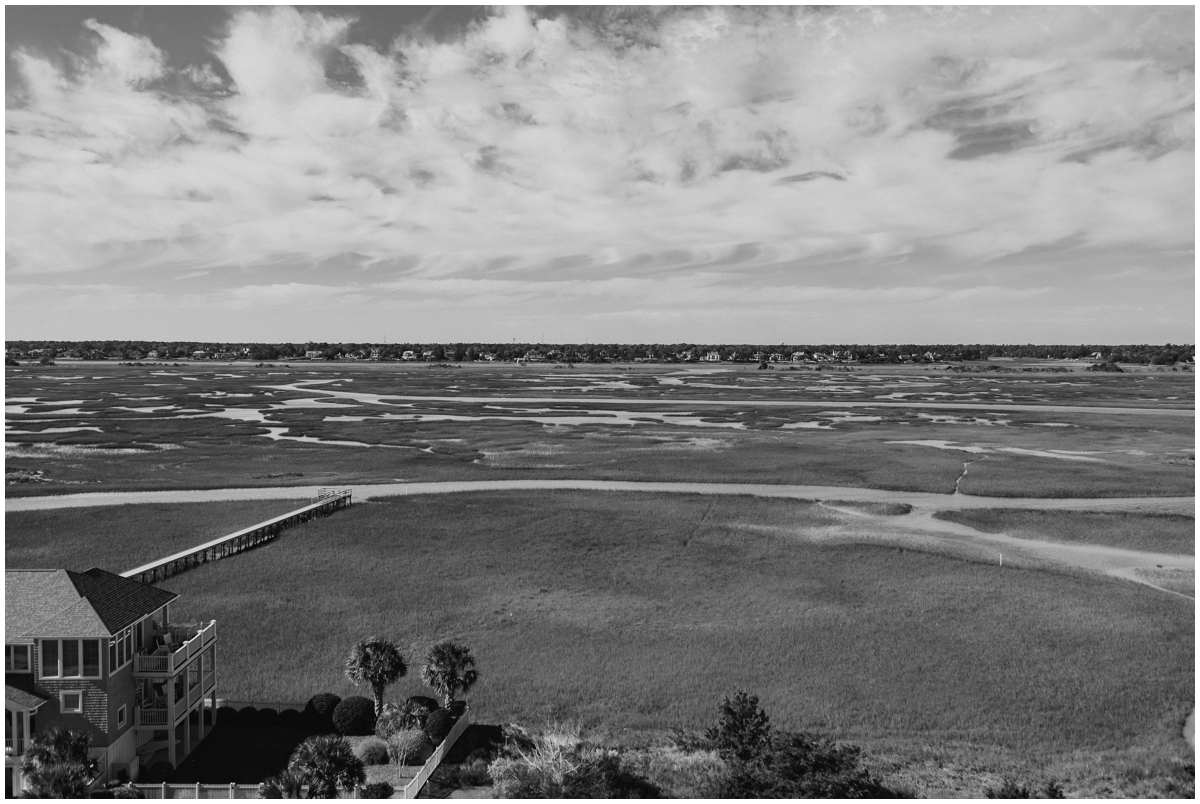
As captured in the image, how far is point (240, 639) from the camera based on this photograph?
34.6 metres

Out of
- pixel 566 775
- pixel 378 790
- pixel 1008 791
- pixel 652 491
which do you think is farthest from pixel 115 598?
pixel 652 491

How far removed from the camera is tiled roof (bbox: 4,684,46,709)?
22.3 metres

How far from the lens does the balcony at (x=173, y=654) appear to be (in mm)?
24688

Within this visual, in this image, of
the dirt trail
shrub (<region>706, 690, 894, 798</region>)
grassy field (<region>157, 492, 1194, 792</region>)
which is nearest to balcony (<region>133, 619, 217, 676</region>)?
grassy field (<region>157, 492, 1194, 792</region>)

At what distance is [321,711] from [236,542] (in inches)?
941

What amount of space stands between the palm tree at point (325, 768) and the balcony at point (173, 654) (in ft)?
17.6

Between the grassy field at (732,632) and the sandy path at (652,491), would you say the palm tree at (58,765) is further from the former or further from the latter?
the sandy path at (652,491)

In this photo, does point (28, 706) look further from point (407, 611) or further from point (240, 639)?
point (407, 611)

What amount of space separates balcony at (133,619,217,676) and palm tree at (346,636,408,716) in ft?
15.3

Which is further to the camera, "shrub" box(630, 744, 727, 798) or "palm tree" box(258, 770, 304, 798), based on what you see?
"shrub" box(630, 744, 727, 798)

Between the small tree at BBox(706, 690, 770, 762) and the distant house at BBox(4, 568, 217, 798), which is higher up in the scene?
the distant house at BBox(4, 568, 217, 798)

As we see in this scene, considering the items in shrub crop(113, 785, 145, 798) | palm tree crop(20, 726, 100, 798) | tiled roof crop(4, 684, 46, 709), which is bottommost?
shrub crop(113, 785, 145, 798)

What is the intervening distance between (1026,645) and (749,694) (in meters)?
12.4

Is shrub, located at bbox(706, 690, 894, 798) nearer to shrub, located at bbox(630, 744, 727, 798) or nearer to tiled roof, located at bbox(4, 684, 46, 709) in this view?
shrub, located at bbox(630, 744, 727, 798)
